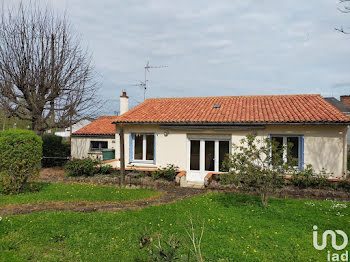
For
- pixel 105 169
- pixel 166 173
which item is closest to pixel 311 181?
pixel 166 173

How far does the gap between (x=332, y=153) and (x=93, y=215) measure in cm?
1078

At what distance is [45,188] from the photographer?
430 inches

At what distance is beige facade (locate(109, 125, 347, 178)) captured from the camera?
1149cm

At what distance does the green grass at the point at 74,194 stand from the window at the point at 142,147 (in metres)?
3.79

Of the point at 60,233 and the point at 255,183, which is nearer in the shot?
the point at 60,233

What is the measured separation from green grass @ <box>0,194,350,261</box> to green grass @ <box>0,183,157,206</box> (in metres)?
2.00

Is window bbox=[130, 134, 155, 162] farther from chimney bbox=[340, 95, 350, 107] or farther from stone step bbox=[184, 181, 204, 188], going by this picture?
chimney bbox=[340, 95, 350, 107]

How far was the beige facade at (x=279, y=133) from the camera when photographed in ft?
37.7

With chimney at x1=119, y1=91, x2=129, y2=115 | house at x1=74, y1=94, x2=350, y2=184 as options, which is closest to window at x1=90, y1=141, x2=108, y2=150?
chimney at x1=119, y1=91, x2=129, y2=115

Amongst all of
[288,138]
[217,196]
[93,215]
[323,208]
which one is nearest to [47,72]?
[93,215]

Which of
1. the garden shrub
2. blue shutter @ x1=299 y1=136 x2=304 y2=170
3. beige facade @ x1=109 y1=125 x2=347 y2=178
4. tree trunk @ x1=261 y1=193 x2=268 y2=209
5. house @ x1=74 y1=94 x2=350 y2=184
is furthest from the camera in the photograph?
blue shutter @ x1=299 y1=136 x2=304 y2=170

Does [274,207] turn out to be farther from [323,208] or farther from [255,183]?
[323,208]

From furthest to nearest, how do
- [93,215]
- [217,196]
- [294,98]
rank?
[294,98] → [217,196] → [93,215]

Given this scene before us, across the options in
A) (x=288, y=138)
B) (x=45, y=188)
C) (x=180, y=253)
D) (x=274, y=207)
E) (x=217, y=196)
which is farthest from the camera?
(x=288, y=138)
